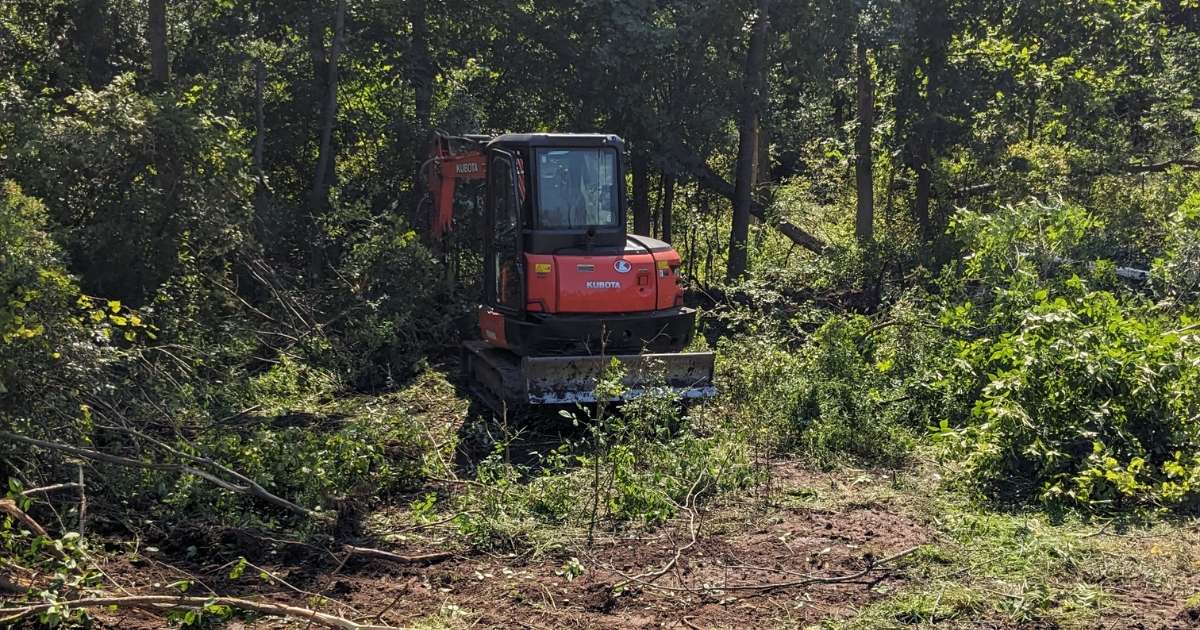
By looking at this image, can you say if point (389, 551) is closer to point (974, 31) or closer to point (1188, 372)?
point (1188, 372)

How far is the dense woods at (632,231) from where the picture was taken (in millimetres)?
7254

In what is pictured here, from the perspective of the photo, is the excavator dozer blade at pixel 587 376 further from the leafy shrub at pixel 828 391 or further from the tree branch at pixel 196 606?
the tree branch at pixel 196 606

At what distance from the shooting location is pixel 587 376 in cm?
1033

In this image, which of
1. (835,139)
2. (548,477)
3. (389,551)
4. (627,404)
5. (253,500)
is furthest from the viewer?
(835,139)

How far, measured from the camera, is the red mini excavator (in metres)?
10.4

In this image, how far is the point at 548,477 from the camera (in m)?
8.48

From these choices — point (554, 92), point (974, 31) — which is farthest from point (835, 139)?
point (554, 92)

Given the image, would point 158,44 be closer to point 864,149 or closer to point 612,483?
point 612,483

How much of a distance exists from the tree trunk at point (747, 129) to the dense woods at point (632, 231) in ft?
0.27

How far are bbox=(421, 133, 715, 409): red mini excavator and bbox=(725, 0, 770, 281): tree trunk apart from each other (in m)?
6.75

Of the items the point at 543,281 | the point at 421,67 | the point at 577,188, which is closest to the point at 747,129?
the point at 421,67

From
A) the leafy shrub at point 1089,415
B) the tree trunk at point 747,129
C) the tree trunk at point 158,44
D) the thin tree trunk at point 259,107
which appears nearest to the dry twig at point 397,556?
the leafy shrub at point 1089,415

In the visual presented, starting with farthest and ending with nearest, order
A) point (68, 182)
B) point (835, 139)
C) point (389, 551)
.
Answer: point (835, 139) → point (68, 182) → point (389, 551)

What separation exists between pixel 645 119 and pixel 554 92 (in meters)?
1.67
